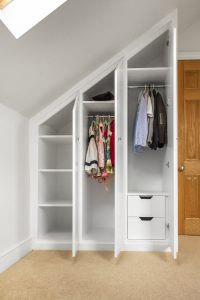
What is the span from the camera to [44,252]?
9.92 ft

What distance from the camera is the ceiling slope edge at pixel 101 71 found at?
3.18m

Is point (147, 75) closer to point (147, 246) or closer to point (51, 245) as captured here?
Answer: point (147, 246)

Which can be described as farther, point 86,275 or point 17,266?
point 17,266

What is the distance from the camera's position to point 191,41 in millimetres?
3977

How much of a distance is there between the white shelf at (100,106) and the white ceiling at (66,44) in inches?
10.6

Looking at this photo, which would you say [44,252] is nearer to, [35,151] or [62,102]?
[35,151]

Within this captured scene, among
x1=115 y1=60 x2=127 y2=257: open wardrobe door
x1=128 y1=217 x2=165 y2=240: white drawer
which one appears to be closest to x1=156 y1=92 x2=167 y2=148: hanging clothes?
x1=115 y1=60 x2=127 y2=257: open wardrobe door

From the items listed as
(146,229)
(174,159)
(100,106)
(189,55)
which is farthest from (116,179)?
(189,55)

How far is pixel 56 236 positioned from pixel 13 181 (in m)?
0.86

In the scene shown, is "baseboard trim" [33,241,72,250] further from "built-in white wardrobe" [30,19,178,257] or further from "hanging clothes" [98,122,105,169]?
"hanging clothes" [98,122,105,169]

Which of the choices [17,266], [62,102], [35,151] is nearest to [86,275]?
[17,266]

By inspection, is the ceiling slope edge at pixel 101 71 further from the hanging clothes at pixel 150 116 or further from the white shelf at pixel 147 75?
the hanging clothes at pixel 150 116

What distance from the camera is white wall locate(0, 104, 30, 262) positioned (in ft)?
8.32

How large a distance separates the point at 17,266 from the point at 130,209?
1.14m
